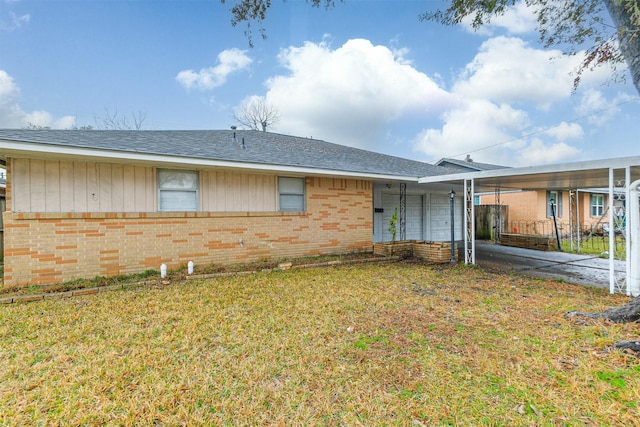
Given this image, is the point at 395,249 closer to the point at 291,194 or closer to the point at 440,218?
the point at 291,194

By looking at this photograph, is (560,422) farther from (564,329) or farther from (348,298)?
(348,298)

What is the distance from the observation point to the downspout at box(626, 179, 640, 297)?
5043mm

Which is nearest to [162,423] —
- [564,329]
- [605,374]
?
[605,374]

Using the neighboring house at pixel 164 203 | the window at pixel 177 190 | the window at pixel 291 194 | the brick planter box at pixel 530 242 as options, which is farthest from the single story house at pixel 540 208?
the window at pixel 177 190

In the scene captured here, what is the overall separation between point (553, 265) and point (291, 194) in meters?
8.09

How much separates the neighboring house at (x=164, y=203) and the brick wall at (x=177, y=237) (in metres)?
0.02

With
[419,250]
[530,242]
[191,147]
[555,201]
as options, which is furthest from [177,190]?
[555,201]

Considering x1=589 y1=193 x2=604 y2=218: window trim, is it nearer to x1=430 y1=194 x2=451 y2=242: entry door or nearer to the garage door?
x1=430 y1=194 x2=451 y2=242: entry door

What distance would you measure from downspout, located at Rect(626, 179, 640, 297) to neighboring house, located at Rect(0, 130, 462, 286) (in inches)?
198

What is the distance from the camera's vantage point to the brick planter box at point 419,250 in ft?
28.7

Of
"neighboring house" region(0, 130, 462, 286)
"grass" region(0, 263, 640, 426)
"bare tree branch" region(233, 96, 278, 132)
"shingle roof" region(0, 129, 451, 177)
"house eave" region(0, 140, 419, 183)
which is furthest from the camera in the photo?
"bare tree branch" region(233, 96, 278, 132)

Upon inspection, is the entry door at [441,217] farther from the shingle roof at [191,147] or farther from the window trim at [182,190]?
the window trim at [182,190]

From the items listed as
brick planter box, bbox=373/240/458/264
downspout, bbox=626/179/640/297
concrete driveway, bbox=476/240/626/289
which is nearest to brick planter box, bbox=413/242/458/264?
brick planter box, bbox=373/240/458/264

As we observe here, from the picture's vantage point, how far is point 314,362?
9.91 feet
